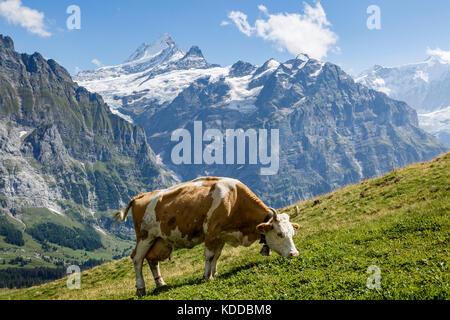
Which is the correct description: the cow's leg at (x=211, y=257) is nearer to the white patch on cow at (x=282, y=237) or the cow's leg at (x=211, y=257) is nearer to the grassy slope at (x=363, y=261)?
the grassy slope at (x=363, y=261)

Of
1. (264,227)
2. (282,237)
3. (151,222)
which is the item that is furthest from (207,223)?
(282,237)

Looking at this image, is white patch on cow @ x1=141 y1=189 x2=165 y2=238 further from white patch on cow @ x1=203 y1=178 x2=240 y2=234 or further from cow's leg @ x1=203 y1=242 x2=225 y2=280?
cow's leg @ x1=203 y1=242 x2=225 y2=280

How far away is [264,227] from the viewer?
15.2 metres

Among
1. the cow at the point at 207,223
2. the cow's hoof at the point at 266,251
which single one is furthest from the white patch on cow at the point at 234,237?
the cow's hoof at the point at 266,251

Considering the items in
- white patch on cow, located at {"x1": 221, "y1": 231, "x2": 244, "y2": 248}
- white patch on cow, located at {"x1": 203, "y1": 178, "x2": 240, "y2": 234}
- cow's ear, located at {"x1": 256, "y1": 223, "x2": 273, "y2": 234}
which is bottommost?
white patch on cow, located at {"x1": 221, "y1": 231, "x2": 244, "y2": 248}

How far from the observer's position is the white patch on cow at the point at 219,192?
601 inches

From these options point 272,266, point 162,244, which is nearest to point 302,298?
point 272,266

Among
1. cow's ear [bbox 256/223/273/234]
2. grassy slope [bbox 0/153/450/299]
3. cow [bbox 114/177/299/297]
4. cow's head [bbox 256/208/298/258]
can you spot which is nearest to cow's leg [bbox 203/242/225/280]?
cow [bbox 114/177/299/297]

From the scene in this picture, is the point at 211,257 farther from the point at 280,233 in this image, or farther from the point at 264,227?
the point at 280,233

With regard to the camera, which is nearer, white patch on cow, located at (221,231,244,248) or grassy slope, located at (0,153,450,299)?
grassy slope, located at (0,153,450,299)

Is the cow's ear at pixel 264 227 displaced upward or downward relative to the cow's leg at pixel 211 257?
upward

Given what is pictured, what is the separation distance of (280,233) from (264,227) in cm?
76

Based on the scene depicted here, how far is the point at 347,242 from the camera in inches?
688

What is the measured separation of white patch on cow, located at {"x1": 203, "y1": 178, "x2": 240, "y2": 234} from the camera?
601 inches
